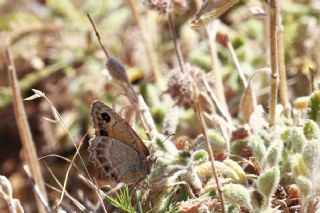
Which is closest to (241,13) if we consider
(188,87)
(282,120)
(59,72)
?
(59,72)

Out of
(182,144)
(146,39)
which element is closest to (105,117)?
(182,144)

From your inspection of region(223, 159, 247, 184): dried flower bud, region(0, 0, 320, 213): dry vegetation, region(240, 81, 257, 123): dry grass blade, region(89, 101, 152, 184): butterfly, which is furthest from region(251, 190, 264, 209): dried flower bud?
region(240, 81, 257, 123): dry grass blade

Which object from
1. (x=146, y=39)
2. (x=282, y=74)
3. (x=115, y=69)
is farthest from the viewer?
(x=146, y=39)

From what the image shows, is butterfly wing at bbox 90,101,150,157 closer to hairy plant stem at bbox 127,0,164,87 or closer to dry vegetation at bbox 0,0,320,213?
dry vegetation at bbox 0,0,320,213

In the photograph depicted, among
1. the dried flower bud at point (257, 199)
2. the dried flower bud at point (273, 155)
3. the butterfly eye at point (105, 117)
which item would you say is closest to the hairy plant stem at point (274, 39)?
the dried flower bud at point (273, 155)

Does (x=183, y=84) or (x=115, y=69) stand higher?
(x=115, y=69)

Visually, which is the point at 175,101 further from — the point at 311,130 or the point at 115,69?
the point at 311,130
